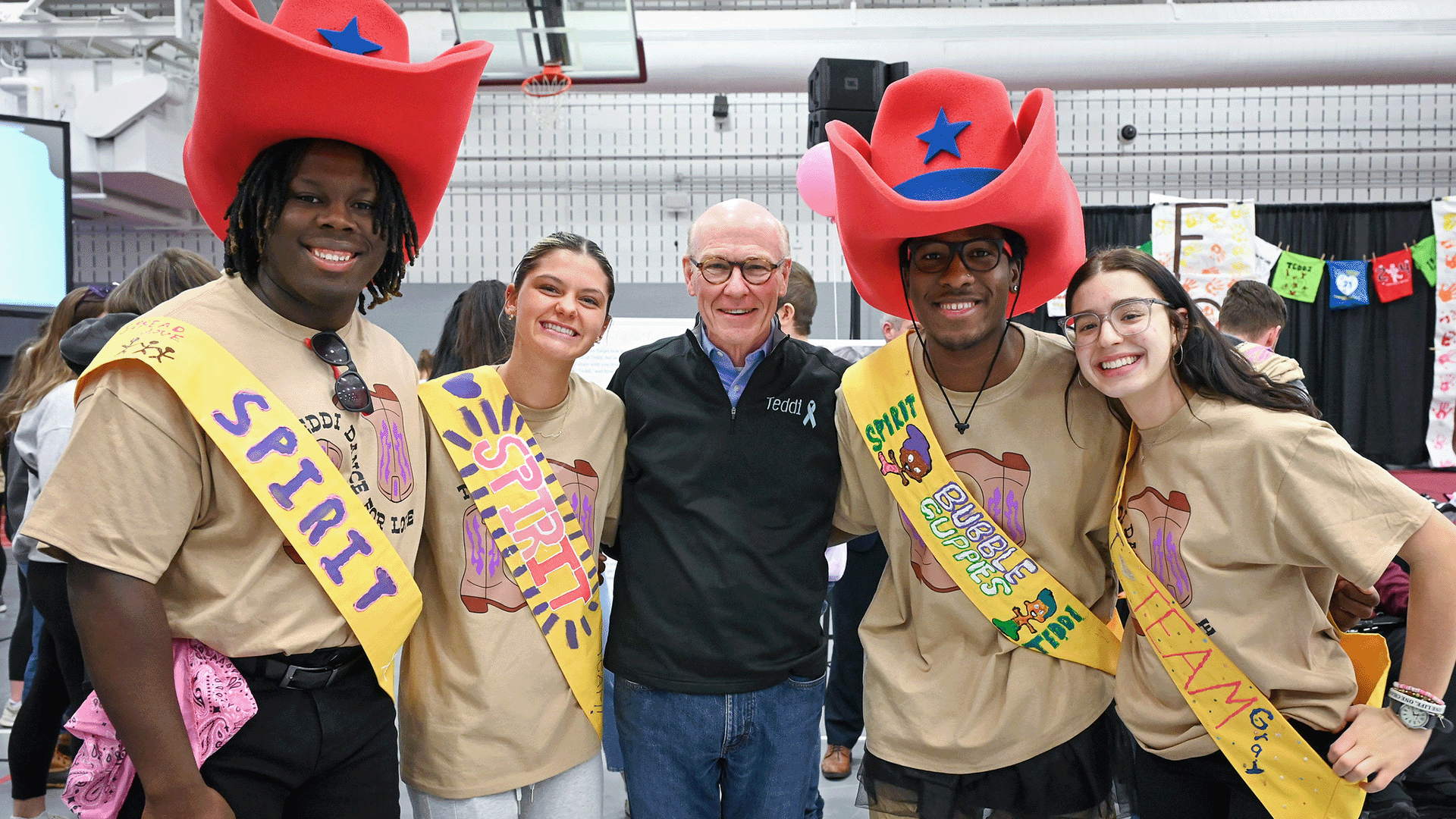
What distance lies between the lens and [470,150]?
23.5 feet

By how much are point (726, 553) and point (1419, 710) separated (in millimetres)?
1145

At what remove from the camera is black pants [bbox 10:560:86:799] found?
8.41 feet

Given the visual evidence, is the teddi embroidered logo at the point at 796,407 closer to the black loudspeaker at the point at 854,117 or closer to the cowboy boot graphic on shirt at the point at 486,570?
the cowboy boot graphic on shirt at the point at 486,570

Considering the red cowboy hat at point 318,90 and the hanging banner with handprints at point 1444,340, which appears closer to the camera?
the red cowboy hat at point 318,90

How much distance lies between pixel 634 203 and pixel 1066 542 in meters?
5.99

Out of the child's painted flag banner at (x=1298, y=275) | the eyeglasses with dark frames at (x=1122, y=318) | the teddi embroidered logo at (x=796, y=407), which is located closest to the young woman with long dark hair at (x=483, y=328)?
the teddi embroidered logo at (x=796, y=407)

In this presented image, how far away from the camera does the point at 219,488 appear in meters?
1.29

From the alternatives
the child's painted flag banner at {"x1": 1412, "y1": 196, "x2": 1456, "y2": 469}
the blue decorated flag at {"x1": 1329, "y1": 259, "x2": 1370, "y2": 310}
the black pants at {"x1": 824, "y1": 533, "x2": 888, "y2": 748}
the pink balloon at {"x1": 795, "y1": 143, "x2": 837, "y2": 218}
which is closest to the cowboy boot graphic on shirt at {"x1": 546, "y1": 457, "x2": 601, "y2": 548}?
the black pants at {"x1": 824, "y1": 533, "x2": 888, "y2": 748}

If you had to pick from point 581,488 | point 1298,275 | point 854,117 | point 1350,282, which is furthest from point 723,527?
point 1350,282

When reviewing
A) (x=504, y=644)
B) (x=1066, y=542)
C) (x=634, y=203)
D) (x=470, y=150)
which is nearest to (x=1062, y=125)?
(x=634, y=203)

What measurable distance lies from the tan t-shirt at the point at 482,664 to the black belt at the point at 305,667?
209mm

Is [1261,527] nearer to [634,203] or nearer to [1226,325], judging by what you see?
[1226,325]

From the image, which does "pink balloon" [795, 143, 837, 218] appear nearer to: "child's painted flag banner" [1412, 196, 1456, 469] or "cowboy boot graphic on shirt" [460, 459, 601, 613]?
"cowboy boot graphic on shirt" [460, 459, 601, 613]

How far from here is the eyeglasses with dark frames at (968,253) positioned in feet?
5.29
